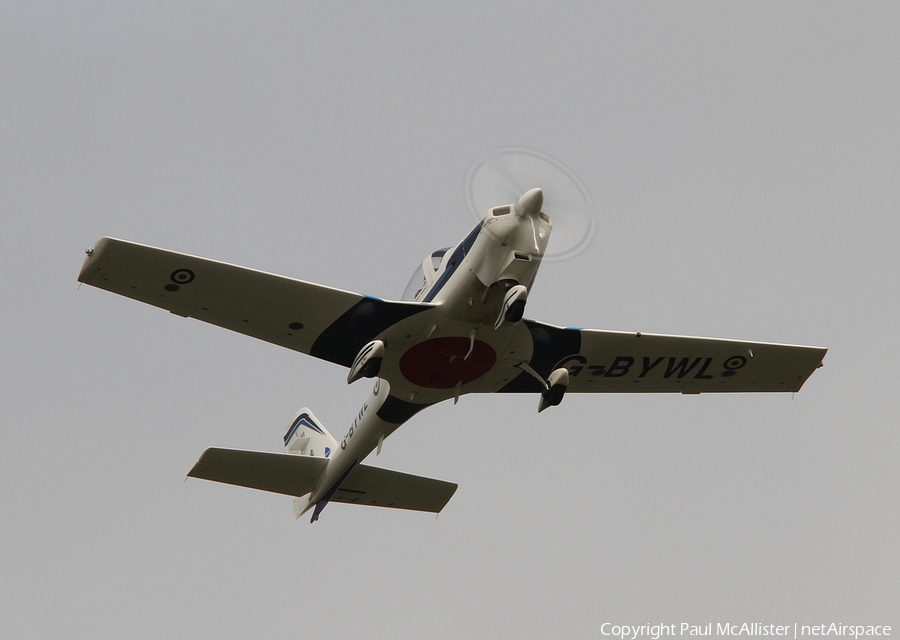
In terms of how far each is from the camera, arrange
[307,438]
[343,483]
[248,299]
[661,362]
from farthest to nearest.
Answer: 1. [307,438]
2. [343,483]
3. [661,362]
4. [248,299]

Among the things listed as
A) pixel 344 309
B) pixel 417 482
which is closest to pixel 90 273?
pixel 344 309

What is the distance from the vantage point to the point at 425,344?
63.0 ft

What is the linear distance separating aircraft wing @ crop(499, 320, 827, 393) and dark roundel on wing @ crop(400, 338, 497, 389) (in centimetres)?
117

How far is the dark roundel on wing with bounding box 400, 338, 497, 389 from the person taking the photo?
1920cm

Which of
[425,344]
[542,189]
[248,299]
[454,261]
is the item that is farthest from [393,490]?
[542,189]

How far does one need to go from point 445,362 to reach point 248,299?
12.5 ft

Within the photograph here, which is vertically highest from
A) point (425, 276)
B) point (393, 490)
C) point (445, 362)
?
point (425, 276)

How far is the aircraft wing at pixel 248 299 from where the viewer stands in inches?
698

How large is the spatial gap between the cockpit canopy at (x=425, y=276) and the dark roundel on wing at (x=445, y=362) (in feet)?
3.40

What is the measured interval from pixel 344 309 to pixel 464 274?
93.1 inches

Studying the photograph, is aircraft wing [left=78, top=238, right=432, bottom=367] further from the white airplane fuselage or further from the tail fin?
the tail fin

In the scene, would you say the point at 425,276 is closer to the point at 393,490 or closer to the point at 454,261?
the point at 454,261

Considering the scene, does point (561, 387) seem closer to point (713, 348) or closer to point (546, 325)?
point (546, 325)

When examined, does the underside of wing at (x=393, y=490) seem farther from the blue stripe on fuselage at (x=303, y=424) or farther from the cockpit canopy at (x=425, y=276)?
the cockpit canopy at (x=425, y=276)
